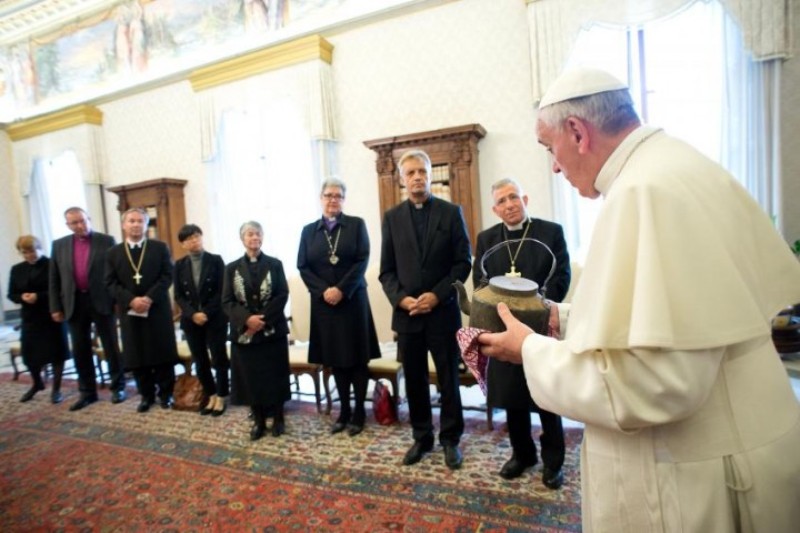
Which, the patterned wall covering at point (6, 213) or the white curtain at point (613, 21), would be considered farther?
the patterned wall covering at point (6, 213)

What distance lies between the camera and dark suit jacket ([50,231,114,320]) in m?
4.95

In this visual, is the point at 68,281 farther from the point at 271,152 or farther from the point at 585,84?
the point at 585,84

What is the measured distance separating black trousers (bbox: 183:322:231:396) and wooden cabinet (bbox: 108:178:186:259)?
4.65 metres

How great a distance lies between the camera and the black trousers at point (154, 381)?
4.80m

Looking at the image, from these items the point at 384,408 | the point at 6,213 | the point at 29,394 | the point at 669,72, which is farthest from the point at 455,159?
the point at 6,213

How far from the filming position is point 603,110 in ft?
3.85

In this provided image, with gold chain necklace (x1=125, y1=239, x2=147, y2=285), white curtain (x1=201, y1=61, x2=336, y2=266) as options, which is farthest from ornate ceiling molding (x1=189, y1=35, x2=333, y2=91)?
gold chain necklace (x1=125, y1=239, x2=147, y2=285)

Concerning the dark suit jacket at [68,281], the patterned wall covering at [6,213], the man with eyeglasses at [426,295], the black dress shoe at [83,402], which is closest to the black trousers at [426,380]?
the man with eyeglasses at [426,295]

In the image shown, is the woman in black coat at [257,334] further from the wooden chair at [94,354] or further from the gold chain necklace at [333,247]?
the wooden chair at [94,354]

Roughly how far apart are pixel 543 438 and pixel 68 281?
16.0 feet

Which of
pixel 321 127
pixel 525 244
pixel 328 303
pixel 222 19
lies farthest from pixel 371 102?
pixel 525 244

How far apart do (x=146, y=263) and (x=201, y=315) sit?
0.89 m

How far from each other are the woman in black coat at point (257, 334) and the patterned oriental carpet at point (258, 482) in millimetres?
310

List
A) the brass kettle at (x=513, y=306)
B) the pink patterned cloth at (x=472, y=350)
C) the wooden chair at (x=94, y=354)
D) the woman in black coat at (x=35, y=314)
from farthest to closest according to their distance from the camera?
the wooden chair at (x=94, y=354)
the woman in black coat at (x=35, y=314)
the brass kettle at (x=513, y=306)
the pink patterned cloth at (x=472, y=350)
